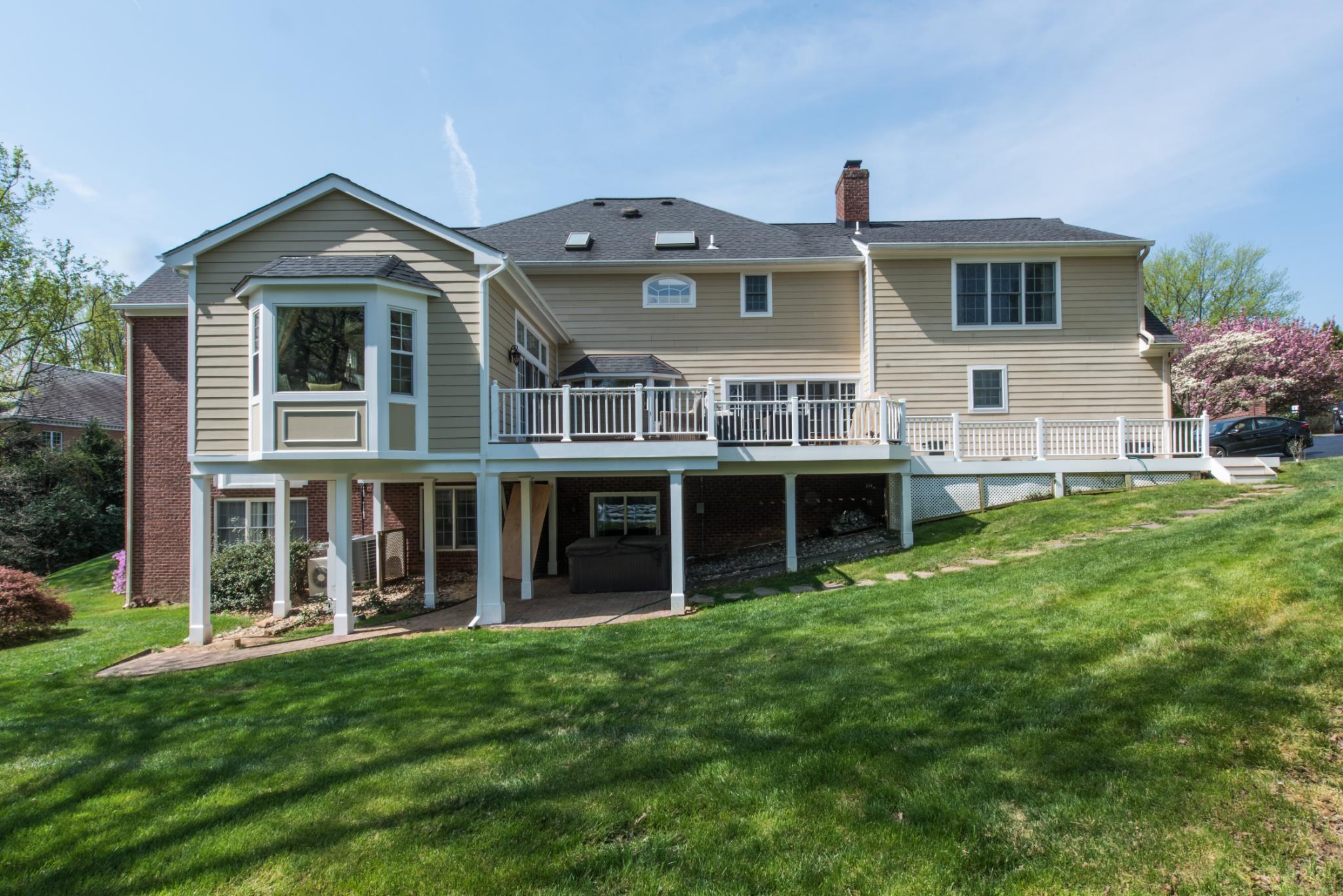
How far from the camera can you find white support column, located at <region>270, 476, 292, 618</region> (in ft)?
40.3

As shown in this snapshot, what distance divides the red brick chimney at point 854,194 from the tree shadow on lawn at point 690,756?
49.1ft

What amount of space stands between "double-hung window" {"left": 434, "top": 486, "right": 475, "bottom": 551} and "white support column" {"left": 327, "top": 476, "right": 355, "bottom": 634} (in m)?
5.47

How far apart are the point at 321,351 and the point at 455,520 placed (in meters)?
6.80

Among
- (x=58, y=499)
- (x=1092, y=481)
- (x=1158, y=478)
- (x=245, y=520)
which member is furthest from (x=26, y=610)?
(x=1158, y=478)

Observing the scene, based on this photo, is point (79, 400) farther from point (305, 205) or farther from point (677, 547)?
point (677, 547)

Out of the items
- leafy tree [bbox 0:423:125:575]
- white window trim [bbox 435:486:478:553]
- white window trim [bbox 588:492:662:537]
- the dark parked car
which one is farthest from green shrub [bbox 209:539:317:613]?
the dark parked car

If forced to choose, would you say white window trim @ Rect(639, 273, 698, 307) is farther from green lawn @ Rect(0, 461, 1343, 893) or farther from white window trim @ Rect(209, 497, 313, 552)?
green lawn @ Rect(0, 461, 1343, 893)

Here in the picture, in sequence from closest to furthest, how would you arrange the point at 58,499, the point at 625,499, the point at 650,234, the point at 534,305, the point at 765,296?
the point at 534,305
the point at 625,499
the point at 765,296
the point at 650,234
the point at 58,499

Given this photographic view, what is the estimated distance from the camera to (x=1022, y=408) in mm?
16203

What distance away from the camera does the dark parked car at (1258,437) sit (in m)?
17.5

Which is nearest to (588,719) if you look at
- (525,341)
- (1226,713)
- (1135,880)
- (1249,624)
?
(1135,880)

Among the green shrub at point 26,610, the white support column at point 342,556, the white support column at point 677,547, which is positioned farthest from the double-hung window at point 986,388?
the green shrub at point 26,610

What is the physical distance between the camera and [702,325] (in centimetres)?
1669

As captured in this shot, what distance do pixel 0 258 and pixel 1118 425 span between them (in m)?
31.0
